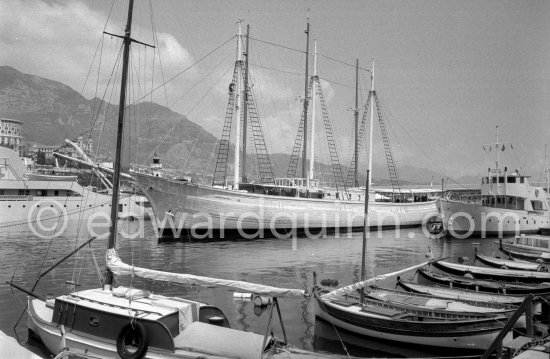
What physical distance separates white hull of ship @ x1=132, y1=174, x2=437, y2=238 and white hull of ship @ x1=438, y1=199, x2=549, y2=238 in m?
12.2

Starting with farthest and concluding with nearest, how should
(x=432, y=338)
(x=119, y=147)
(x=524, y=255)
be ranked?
(x=524, y=255)
(x=119, y=147)
(x=432, y=338)

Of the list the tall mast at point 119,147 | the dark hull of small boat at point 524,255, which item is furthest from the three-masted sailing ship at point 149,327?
the dark hull of small boat at point 524,255

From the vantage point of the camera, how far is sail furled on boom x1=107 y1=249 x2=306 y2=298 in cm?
1087

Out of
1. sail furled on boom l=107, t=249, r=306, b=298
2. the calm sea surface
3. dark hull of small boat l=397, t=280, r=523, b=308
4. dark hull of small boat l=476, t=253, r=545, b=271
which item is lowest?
the calm sea surface

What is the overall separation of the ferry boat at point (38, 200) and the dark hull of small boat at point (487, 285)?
41.6 meters

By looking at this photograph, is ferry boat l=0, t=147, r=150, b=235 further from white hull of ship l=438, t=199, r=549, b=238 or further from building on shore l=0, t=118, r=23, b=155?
building on shore l=0, t=118, r=23, b=155

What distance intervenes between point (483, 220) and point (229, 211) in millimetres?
29208

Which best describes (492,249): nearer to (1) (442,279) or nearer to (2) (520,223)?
(2) (520,223)

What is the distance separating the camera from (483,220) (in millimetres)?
50500

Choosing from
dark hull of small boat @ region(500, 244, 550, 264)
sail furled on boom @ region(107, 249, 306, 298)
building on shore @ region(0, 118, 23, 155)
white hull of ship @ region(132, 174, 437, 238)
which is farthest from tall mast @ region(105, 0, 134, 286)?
building on shore @ region(0, 118, 23, 155)

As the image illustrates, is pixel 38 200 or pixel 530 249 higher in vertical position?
pixel 38 200

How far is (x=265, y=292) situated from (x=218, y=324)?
8.08 ft

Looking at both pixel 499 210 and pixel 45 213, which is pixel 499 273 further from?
pixel 45 213

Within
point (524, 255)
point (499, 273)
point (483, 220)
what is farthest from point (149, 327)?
point (483, 220)
